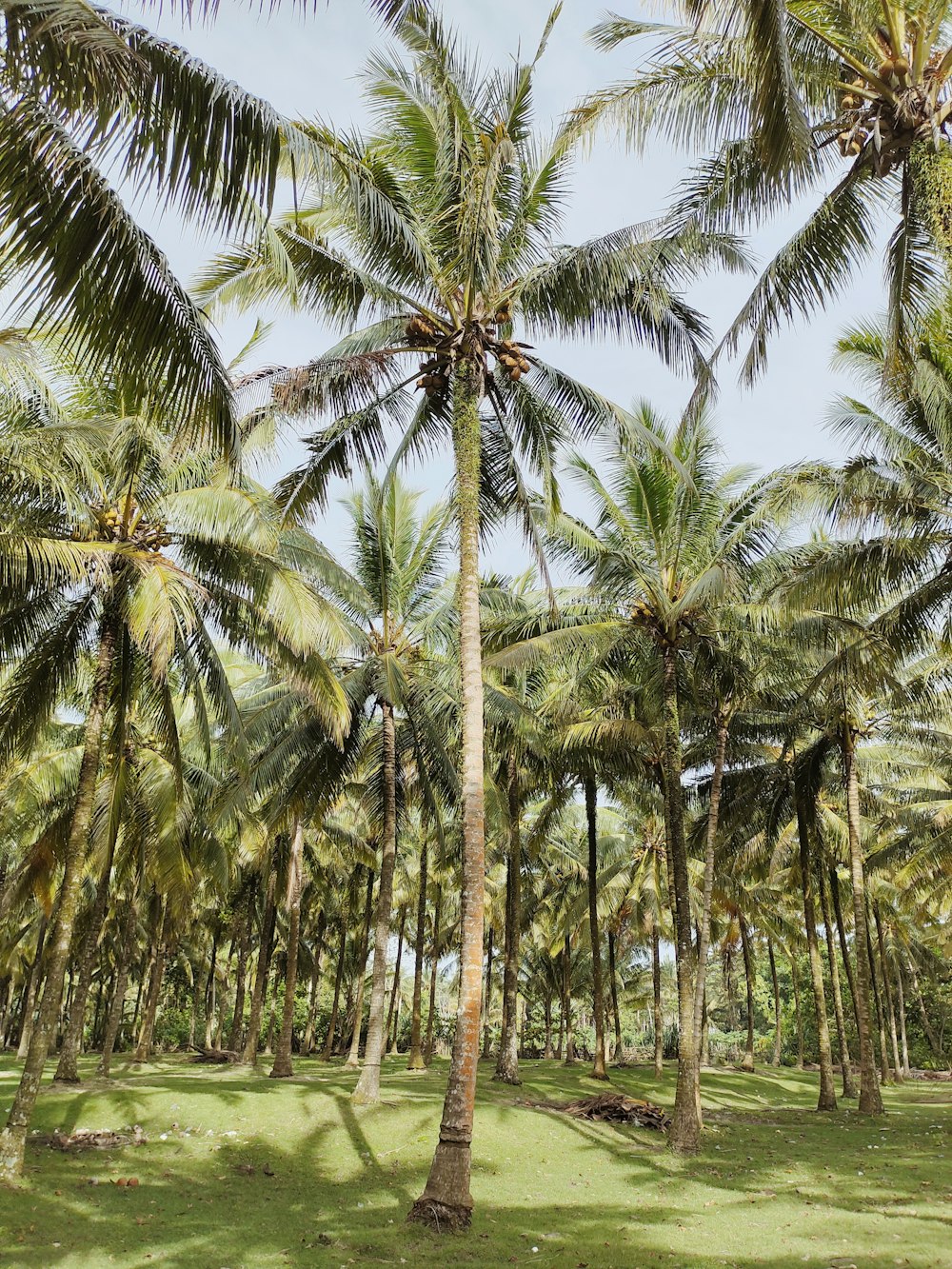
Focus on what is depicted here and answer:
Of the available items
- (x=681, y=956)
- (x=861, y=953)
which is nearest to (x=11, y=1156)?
(x=681, y=956)

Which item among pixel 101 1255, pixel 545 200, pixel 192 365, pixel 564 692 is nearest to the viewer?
pixel 192 365

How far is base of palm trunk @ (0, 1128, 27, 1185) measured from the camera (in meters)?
10.0

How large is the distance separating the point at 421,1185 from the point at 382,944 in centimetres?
576

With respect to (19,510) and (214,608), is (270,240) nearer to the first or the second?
(19,510)

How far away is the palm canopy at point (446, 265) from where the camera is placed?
36.3ft

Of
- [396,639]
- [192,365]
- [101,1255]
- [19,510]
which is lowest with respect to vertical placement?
[101,1255]

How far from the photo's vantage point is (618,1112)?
1667 centimetres

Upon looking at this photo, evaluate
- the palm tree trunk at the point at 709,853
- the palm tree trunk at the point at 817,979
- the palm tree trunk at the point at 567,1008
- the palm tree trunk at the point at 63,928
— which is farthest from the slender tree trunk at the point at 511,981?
the palm tree trunk at the point at 567,1008

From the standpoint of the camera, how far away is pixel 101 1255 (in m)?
8.06

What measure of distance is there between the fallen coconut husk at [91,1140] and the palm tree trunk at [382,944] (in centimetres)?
384

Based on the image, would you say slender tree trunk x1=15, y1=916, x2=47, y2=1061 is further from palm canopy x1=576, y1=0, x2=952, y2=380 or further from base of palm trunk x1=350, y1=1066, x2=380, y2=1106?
palm canopy x1=576, y1=0, x2=952, y2=380

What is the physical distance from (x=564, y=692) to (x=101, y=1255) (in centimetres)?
1375

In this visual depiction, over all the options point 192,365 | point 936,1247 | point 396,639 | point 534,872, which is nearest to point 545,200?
point 192,365

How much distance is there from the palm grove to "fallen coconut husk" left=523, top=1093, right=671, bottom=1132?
266cm
